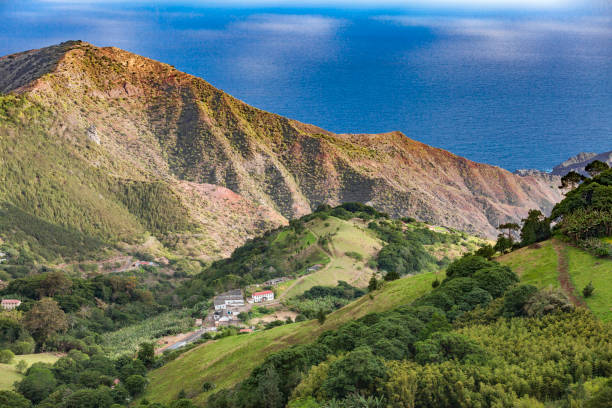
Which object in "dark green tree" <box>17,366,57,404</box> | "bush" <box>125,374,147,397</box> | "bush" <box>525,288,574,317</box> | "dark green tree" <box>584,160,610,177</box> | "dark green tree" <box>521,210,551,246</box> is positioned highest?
"dark green tree" <box>584,160,610,177</box>

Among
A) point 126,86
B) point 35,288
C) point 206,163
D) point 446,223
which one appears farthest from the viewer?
point 126,86

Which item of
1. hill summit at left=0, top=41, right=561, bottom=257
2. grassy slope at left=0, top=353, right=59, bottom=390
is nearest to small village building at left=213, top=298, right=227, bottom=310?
grassy slope at left=0, top=353, right=59, bottom=390

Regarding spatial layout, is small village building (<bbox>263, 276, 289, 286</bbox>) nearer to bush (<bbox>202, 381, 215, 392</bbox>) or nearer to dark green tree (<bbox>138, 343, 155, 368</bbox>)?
dark green tree (<bbox>138, 343, 155, 368</bbox>)

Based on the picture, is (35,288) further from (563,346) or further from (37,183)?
(563,346)

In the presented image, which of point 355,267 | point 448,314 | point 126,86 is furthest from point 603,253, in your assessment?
point 126,86

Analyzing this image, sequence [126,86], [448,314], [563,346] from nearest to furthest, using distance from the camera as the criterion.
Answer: [563,346] → [448,314] → [126,86]

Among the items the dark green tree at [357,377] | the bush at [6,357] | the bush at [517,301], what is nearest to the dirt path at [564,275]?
the bush at [517,301]
